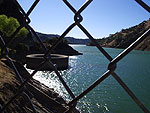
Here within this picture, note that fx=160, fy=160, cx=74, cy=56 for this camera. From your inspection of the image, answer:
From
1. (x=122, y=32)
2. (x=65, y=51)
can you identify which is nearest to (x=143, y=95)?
(x=65, y=51)

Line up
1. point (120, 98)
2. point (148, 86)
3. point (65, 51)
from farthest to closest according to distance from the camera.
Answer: point (65, 51) < point (148, 86) < point (120, 98)

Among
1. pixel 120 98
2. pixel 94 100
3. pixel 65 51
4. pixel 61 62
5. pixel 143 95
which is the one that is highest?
pixel 65 51

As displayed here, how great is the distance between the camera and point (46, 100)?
10.8 ft

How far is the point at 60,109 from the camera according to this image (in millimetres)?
3430

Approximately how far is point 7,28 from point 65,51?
23474mm

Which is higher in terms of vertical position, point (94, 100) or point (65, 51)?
point (65, 51)

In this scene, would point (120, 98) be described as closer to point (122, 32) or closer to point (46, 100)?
point (46, 100)

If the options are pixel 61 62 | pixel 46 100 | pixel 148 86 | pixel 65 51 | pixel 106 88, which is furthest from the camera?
pixel 65 51

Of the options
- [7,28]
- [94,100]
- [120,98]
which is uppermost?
[7,28]

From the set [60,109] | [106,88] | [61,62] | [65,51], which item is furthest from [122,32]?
[60,109]

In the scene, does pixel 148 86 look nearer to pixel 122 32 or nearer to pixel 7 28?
pixel 7 28

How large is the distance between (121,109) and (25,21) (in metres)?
6.90

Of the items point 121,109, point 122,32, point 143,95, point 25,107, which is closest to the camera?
point 25,107

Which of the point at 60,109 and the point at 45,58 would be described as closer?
the point at 45,58
